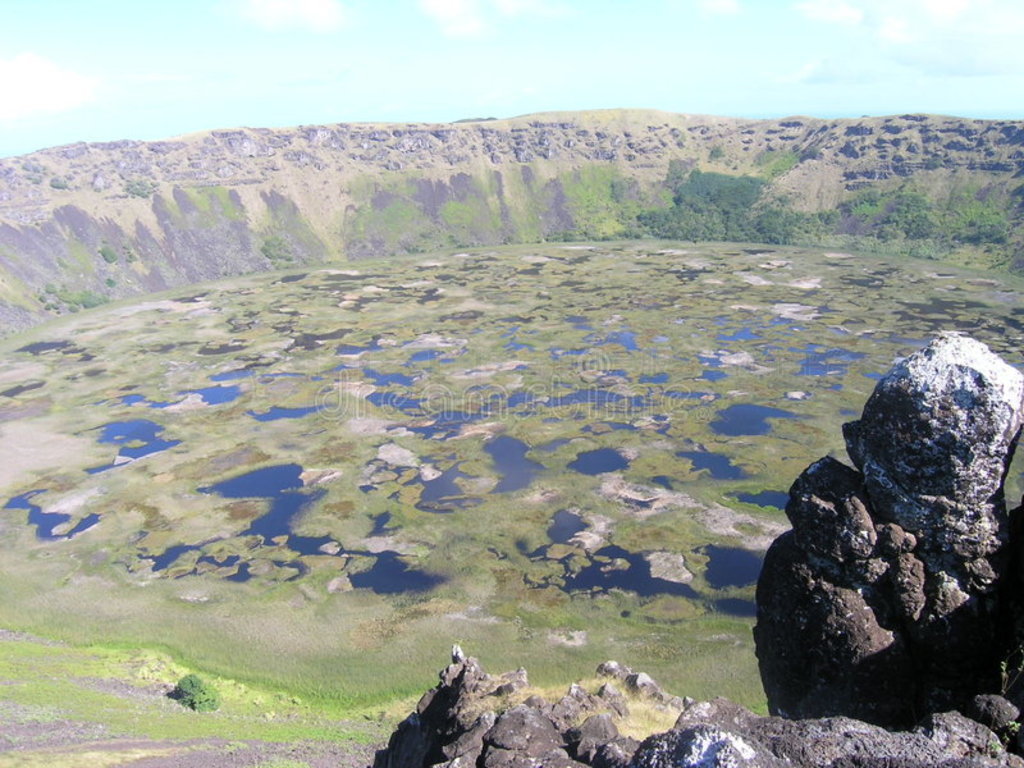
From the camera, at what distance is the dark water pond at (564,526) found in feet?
231

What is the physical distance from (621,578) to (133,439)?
7343cm

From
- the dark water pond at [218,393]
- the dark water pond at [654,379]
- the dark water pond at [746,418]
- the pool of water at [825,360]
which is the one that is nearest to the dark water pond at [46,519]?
the dark water pond at [218,393]

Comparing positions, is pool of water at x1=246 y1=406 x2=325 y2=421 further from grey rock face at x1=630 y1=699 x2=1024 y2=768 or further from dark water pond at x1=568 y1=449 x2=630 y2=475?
Answer: grey rock face at x1=630 y1=699 x2=1024 y2=768

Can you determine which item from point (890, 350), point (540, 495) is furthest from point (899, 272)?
point (540, 495)

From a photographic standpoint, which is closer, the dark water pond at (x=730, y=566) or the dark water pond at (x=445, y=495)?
the dark water pond at (x=730, y=566)

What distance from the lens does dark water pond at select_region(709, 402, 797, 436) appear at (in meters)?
93.3

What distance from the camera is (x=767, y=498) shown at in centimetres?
7656

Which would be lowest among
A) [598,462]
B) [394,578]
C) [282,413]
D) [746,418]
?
[394,578]

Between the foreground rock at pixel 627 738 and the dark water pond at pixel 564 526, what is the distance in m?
29.6

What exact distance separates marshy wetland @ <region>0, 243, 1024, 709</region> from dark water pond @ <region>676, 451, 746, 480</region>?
408 millimetres

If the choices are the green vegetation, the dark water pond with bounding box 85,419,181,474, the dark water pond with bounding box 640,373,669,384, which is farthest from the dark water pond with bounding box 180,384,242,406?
the green vegetation

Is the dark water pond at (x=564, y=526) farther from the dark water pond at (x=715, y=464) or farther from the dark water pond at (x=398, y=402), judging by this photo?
the dark water pond at (x=398, y=402)

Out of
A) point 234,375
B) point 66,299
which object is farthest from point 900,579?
point 66,299

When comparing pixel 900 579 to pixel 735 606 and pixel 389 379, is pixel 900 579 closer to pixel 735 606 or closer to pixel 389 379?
pixel 735 606
